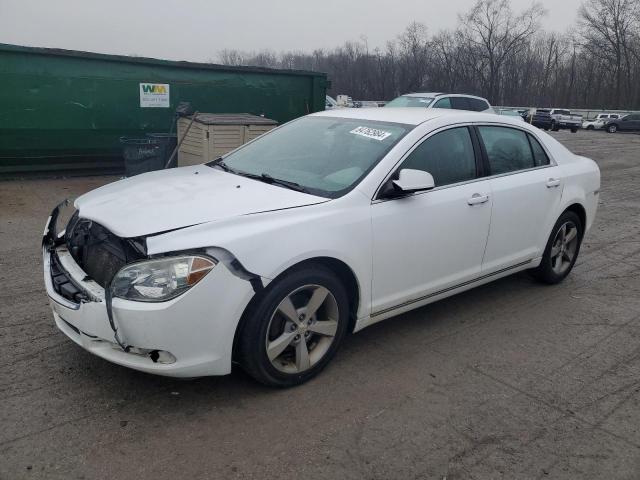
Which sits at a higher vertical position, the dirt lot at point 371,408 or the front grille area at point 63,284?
the front grille area at point 63,284

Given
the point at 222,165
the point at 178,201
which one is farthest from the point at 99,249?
the point at 222,165

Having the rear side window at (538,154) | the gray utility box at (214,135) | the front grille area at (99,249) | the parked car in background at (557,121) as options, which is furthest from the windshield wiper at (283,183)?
the parked car in background at (557,121)

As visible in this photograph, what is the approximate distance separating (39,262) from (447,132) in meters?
3.93

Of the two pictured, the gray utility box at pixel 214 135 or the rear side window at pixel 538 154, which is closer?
the rear side window at pixel 538 154

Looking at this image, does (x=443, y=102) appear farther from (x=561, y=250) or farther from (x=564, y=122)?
(x=564, y=122)

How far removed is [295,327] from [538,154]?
2.87 meters

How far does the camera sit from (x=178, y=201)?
3229mm

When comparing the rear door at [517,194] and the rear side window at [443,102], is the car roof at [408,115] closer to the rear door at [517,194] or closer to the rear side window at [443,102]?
the rear door at [517,194]

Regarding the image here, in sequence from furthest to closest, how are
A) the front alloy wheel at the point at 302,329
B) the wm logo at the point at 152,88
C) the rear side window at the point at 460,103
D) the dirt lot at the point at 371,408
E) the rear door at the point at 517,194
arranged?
1. the rear side window at the point at 460,103
2. the wm logo at the point at 152,88
3. the rear door at the point at 517,194
4. the front alloy wheel at the point at 302,329
5. the dirt lot at the point at 371,408

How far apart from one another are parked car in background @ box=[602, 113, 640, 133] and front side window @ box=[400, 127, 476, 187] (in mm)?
43274

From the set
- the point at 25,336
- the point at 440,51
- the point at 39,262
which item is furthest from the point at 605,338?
the point at 440,51

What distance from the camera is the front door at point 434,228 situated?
3.52 meters

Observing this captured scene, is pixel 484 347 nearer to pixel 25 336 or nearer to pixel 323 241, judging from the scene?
pixel 323 241

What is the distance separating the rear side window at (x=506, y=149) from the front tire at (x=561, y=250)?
0.70m
